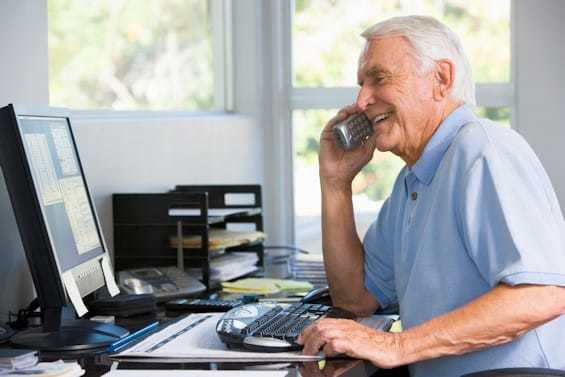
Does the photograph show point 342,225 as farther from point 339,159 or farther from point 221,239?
point 221,239

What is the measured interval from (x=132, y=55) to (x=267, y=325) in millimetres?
1652

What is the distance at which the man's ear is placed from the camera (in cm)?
218

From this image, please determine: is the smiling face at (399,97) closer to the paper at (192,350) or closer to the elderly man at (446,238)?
the elderly man at (446,238)

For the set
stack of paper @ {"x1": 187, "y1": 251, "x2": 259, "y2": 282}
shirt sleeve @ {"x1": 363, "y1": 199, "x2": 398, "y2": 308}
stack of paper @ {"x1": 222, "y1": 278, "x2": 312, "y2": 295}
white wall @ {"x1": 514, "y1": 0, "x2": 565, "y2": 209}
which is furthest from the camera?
white wall @ {"x1": 514, "y1": 0, "x2": 565, "y2": 209}

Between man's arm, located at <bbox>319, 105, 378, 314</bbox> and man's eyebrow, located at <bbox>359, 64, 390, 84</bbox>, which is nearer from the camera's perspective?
man's eyebrow, located at <bbox>359, 64, 390, 84</bbox>

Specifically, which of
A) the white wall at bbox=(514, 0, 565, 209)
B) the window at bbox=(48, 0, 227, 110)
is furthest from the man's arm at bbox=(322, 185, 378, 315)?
the white wall at bbox=(514, 0, 565, 209)

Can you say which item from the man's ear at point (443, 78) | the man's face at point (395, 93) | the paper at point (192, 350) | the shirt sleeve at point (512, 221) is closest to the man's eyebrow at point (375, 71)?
the man's face at point (395, 93)

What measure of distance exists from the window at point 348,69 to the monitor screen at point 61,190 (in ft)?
6.33

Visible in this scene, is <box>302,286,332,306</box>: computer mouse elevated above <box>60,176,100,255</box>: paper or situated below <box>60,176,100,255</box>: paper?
below

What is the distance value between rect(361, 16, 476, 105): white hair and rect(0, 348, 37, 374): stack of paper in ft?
3.21

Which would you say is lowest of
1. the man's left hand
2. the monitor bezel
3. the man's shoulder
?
the man's left hand

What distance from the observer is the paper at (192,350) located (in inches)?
74.3

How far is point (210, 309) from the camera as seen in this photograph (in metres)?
2.45

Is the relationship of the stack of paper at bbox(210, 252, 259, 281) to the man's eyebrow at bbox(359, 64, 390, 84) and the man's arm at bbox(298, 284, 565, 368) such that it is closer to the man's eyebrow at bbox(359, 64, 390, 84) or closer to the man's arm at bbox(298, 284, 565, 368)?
the man's eyebrow at bbox(359, 64, 390, 84)
